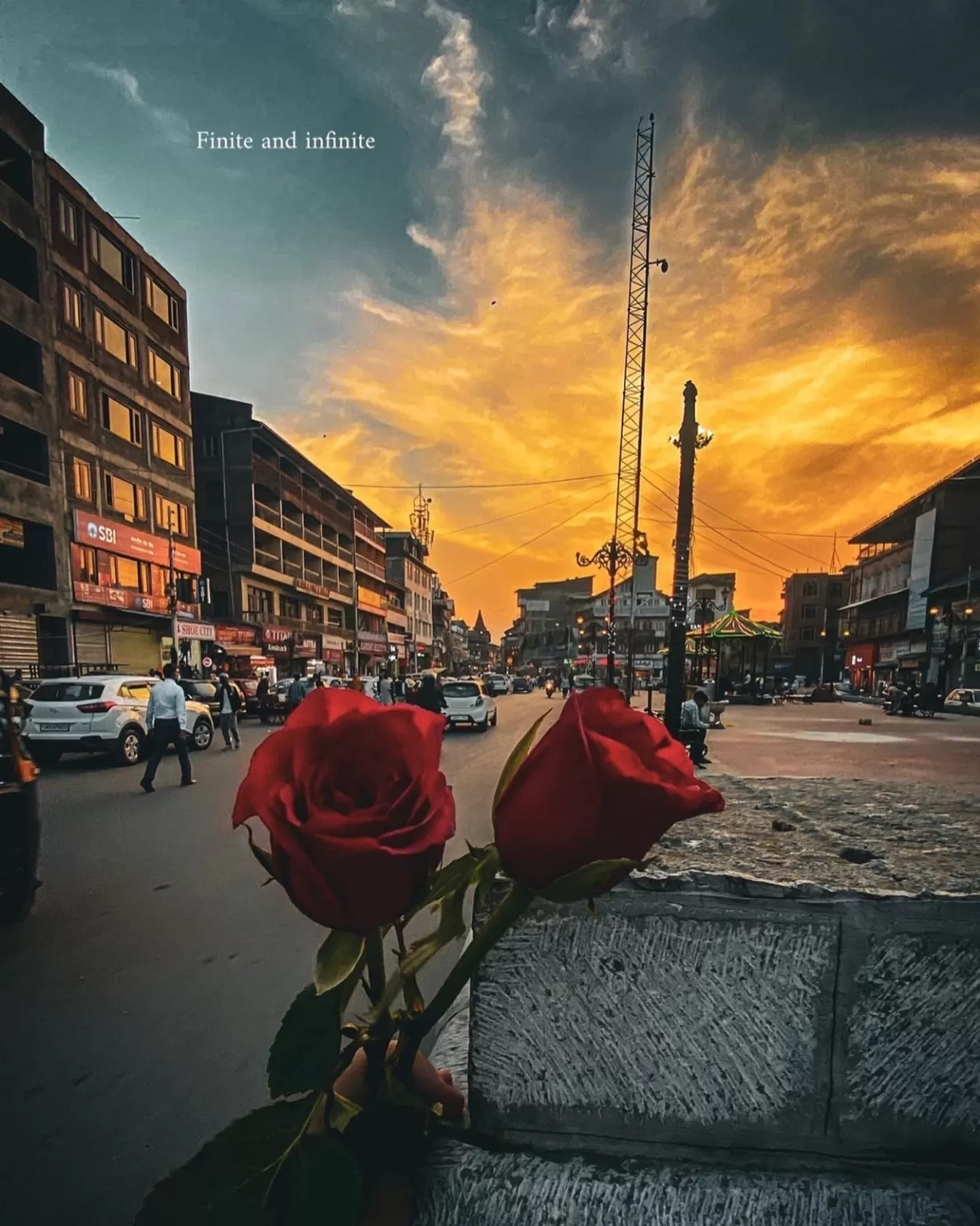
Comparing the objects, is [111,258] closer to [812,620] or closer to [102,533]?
[102,533]

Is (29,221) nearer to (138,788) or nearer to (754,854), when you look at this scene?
(138,788)

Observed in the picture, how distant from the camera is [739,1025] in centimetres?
82

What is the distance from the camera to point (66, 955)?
3158mm

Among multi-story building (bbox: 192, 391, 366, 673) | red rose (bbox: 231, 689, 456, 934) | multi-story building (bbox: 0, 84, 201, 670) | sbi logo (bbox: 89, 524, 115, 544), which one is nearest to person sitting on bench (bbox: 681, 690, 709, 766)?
red rose (bbox: 231, 689, 456, 934)

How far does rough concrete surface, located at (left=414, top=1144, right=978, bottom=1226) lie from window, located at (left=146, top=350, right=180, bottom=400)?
102 feet

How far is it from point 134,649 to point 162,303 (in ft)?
55.1

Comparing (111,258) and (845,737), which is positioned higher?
(111,258)

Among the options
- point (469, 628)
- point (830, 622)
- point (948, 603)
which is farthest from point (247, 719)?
point (469, 628)

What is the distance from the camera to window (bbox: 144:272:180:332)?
25.6 m

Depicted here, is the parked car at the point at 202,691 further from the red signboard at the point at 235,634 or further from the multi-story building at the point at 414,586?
the multi-story building at the point at 414,586

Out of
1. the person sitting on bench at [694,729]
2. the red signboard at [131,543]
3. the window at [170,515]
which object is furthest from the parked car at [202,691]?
the window at [170,515]

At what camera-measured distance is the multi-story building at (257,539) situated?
105ft

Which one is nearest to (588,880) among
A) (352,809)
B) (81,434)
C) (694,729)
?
(352,809)

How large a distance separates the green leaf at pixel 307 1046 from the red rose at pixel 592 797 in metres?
0.27
